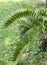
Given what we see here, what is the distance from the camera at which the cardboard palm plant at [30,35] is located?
4.78m

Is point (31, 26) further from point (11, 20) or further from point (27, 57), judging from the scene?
point (27, 57)

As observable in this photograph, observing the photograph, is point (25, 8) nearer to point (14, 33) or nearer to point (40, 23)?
point (40, 23)

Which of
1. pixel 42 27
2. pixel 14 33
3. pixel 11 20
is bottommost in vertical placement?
pixel 14 33

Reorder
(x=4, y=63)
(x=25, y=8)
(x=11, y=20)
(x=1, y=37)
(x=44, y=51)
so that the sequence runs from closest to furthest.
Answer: (x=11, y=20) → (x=25, y=8) → (x=4, y=63) → (x=44, y=51) → (x=1, y=37)

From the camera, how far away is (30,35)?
478cm

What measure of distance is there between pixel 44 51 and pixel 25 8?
1450 millimetres

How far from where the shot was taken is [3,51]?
6434 mm

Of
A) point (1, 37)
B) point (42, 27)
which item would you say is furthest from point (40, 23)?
point (1, 37)

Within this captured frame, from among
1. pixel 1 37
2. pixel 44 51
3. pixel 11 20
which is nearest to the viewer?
pixel 11 20

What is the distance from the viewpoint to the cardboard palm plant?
4.78m

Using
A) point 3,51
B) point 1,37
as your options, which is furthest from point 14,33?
point 3,51

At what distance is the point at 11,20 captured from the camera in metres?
4.93

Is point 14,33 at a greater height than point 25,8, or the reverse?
point 25,8

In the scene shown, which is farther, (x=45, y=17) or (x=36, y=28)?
(x=45, y=17)
